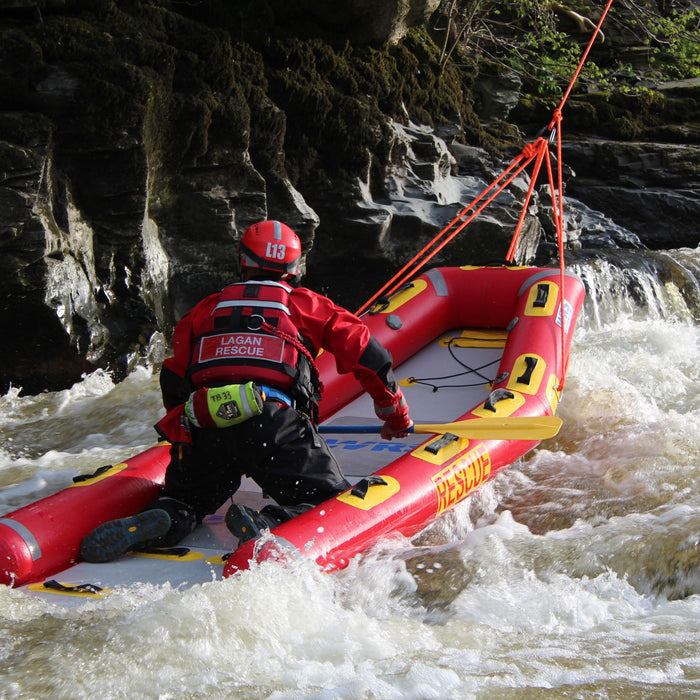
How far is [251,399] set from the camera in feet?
8.49

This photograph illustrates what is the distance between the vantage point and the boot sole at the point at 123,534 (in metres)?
2.67

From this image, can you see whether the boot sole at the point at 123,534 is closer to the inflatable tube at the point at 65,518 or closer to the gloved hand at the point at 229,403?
the inflatable tube at the point at 65,518

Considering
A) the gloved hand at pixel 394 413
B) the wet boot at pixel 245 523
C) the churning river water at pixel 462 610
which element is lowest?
the churning river water at pixel 462 610

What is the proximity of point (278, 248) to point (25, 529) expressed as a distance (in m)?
1.25

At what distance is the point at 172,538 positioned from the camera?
280 centimetres

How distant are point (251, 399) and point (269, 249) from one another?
22.0 inches

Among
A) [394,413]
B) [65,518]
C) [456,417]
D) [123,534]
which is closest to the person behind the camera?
[123,534]

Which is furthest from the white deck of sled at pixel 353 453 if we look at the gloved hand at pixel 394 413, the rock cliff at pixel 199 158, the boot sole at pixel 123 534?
the rock cliff at pixel 199 158

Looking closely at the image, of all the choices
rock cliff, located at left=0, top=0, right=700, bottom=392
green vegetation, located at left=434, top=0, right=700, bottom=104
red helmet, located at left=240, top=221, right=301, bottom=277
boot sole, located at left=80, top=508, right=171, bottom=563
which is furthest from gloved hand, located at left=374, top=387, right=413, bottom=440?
green vegetation, located at left=434, top=0, right=700, bottom=104

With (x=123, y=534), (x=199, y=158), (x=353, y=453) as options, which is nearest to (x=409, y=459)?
(x=353, y=453)

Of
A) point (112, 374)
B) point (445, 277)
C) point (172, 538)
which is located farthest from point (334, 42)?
point (172, 538)

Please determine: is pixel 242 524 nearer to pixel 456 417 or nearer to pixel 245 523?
pixel 245 523

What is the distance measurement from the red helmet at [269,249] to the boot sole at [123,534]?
902mm

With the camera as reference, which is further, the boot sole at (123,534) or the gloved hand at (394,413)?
the gloved hand at (394,413)
